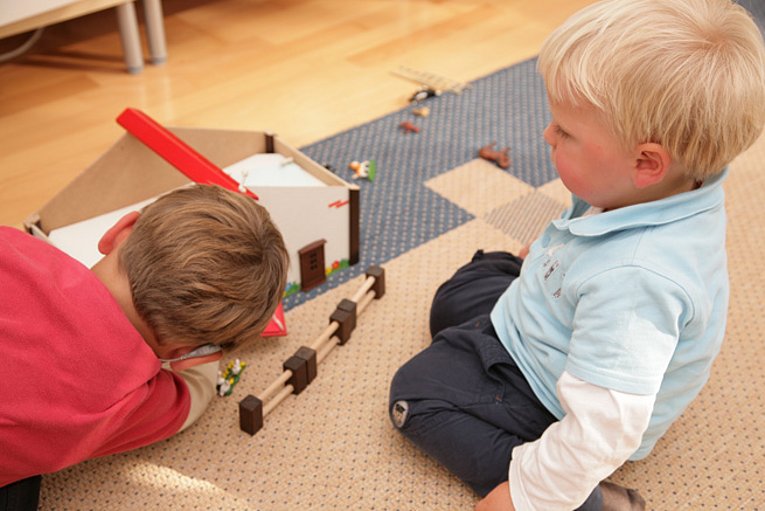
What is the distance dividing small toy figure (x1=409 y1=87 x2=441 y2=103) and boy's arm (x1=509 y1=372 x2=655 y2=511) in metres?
1.07

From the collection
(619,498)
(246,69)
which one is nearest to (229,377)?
(619,498)

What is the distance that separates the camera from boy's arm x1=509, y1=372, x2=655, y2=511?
758 mm

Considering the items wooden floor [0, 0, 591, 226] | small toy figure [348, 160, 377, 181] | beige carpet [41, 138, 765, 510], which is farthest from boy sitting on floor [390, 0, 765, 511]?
wooden floor [0, 0, 591, 226]

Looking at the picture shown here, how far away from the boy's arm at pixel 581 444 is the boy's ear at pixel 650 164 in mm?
205

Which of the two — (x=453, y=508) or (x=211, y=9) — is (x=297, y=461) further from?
(x=211, y=9)

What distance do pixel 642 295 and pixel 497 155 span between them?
852mm

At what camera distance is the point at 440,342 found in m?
1.05

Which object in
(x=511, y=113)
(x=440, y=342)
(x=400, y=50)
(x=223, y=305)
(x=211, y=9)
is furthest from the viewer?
(x=211, y=9)

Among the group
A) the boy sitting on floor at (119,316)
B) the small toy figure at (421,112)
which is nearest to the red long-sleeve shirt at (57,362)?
the boy sitting on floor at (119,316)

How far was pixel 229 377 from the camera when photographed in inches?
43.0

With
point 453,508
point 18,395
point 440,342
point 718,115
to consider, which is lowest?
point 453,508

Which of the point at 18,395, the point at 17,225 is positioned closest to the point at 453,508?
the point at 18,395

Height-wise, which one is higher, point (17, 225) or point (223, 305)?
point (223, 305)

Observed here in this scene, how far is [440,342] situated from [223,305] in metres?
0.33
